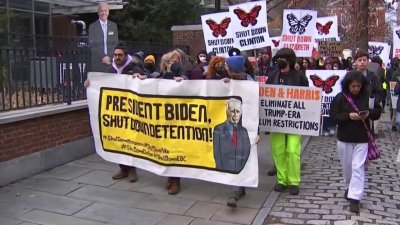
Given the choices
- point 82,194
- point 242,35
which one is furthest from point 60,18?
point 82,194

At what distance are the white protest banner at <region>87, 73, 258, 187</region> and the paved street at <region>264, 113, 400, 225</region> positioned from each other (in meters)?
0.66

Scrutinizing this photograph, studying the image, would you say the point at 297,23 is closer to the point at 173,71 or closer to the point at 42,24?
the point at 173,71

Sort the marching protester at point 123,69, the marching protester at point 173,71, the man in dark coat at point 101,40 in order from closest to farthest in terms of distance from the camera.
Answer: the marching protester at point 173,71 → the marching protester at point 123,69 → the man in dark coat at point 101,40

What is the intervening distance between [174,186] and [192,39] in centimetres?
1093

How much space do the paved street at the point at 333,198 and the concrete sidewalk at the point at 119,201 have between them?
288 millimetres

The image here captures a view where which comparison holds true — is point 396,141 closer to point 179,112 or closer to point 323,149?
point 323,149

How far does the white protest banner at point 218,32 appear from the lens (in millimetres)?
9563

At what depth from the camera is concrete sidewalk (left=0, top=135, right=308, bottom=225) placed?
5559 millimetres

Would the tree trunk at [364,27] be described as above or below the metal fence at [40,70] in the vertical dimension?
above

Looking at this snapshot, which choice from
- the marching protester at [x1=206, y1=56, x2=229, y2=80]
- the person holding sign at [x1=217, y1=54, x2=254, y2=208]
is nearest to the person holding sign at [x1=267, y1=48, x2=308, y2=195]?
the marching protester at [x1=206, y1=56, x2=229, y2=80]

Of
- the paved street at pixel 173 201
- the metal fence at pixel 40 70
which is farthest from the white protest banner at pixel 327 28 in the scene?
the metal fence at pixel 40 70

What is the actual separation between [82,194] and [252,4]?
189 inches

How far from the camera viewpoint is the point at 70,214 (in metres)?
5.68

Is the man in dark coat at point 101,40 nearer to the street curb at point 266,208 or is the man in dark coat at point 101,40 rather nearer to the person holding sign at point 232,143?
the person holding sign at point 232,143
